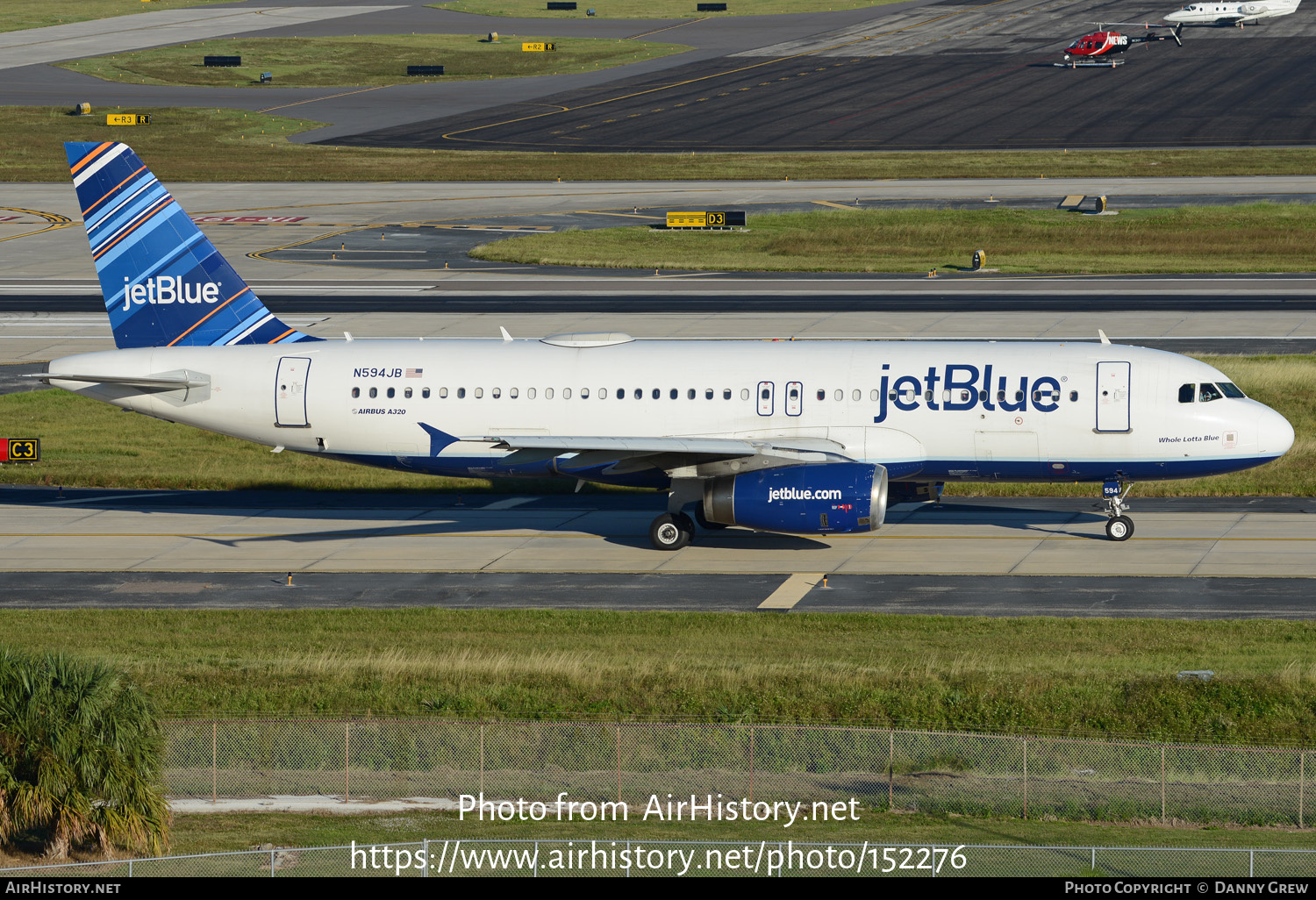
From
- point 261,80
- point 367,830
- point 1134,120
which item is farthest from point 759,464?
point 261,80

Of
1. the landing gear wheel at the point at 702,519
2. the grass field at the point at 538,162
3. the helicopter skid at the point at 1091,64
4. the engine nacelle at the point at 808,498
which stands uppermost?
the helicopter skid at the point at 1091,64

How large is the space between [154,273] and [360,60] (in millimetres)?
140344

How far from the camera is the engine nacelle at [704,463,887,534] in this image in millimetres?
39156

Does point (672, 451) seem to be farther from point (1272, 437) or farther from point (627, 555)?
point (1272, 437)

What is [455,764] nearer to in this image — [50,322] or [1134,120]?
[50,322]

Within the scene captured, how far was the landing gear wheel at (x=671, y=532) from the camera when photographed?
4309cm

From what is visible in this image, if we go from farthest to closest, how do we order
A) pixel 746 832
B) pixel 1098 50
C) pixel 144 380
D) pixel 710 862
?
pixel 1098 50, pixel 144 380, pixel 746 832, pixel 710 862

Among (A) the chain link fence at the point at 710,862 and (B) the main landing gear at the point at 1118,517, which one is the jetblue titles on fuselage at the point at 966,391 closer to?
(B) the main landing gear at the point at 1118,517

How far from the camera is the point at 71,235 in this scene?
10012cm

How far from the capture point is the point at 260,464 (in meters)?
54.0

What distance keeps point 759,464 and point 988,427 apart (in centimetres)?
607

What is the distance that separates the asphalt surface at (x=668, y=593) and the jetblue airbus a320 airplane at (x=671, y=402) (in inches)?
93.7

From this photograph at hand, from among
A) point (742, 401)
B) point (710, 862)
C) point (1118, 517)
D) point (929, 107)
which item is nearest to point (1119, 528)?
point (1118, 517)

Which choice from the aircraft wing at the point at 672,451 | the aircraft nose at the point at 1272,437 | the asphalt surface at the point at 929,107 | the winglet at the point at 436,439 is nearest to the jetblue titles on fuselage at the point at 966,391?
the aircraft wing at the point at 672,451
